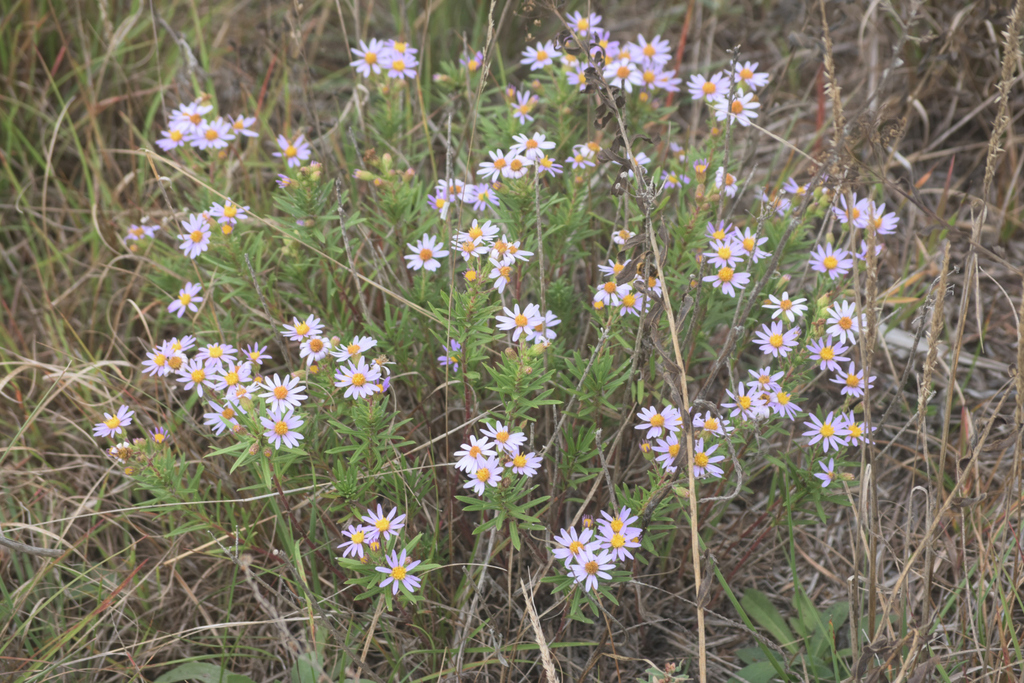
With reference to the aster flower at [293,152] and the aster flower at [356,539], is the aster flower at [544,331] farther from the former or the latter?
the aster flower at [293,152]

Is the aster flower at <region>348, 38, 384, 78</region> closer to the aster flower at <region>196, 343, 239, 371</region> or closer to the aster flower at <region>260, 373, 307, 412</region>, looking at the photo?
the aster flower at <region>196, 343, 239, 371</region>

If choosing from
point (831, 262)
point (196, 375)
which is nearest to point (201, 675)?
point (196, 375)

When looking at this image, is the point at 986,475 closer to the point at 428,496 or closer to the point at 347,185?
the point at 428,496

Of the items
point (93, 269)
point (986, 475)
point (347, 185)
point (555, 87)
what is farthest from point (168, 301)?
point (986, 475)

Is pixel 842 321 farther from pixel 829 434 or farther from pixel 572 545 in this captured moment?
pixel 572 545

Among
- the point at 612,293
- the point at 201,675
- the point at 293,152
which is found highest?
the point at 293,152
